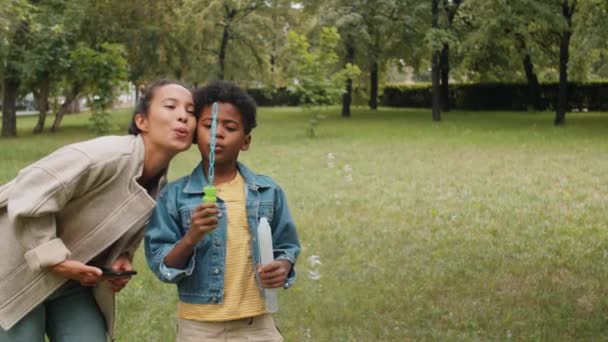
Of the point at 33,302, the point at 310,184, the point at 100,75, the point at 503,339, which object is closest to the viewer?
the point at 33,302

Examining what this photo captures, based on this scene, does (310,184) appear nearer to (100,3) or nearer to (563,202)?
(563,202)

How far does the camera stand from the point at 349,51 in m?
27.6

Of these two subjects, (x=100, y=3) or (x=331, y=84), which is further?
(x=100, y=3)

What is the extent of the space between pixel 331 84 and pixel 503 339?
15994 mm

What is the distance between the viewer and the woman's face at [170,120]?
278 centimetres

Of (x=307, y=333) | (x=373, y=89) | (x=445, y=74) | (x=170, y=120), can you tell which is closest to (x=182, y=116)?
(x=170, y=120)

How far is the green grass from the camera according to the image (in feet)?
17.3

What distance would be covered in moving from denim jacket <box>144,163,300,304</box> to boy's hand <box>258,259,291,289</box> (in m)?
0.11

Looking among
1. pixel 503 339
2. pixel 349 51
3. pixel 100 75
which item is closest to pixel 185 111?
pixel 503 339

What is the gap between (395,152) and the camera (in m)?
15.8

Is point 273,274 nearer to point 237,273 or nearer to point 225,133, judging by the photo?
point 237,273

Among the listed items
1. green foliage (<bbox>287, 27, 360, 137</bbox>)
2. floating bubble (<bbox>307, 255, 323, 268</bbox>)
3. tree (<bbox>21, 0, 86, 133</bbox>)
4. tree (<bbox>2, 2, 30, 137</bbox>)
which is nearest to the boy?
floating bubble (<bbox>307, 255, 323, 268</bbox>)

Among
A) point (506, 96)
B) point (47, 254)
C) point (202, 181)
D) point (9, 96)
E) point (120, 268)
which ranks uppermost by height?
point (9, 96)

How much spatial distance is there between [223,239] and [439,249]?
4853mm
